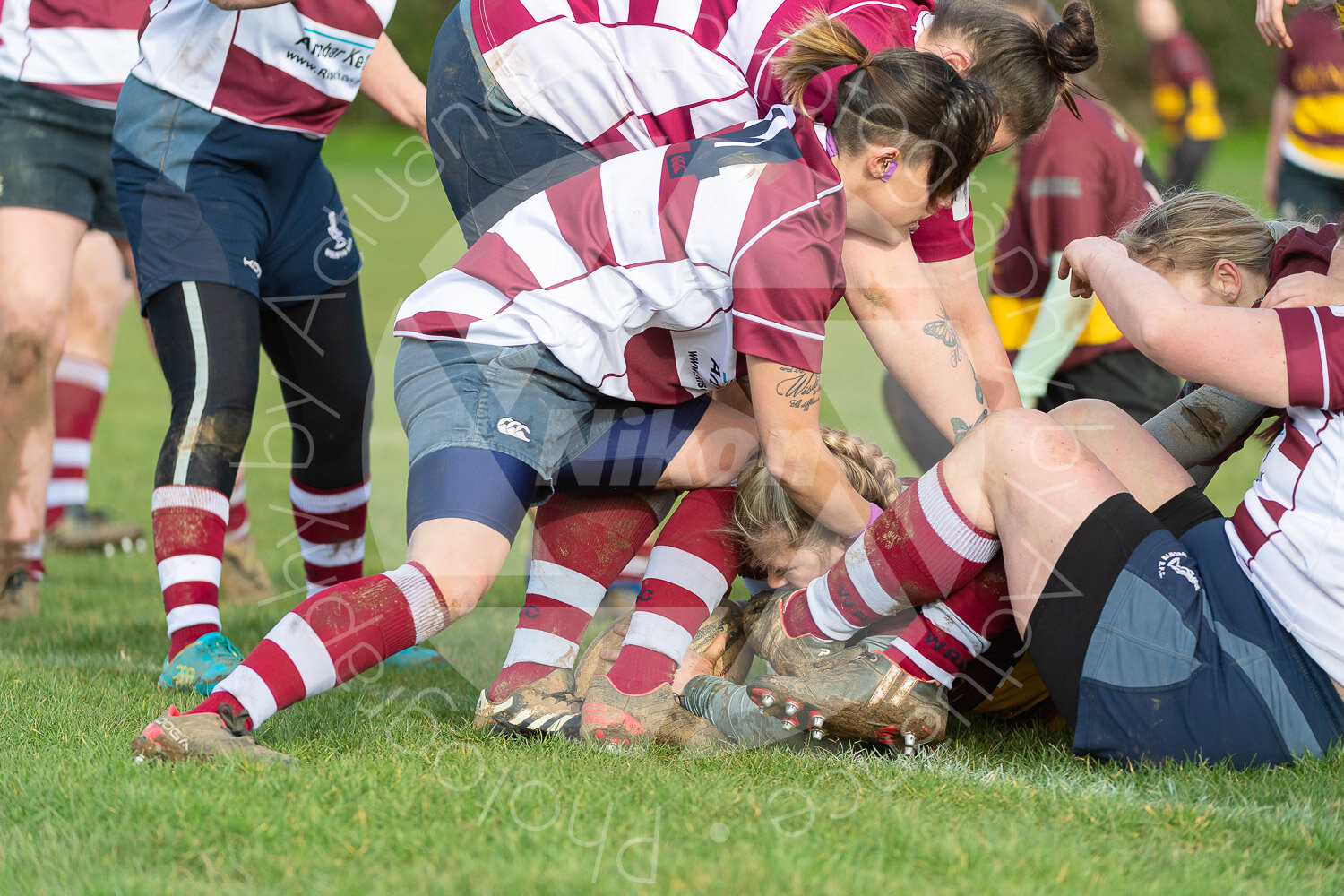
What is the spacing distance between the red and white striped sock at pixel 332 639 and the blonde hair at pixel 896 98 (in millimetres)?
1271

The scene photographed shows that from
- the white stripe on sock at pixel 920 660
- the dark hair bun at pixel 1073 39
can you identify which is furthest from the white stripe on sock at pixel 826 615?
the dark hair bun at pixel 1073 39

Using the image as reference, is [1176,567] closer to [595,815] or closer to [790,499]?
[790,499]

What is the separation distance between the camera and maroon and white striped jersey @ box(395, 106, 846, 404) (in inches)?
97.2

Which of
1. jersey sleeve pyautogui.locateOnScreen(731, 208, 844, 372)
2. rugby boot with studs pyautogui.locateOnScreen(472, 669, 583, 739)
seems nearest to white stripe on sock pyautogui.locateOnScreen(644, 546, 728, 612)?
rugby boot with studs pyautogui.locateOnScreen(472, 669, 583, 739)

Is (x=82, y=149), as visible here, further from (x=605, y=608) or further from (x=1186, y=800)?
(x=1186, y=800)

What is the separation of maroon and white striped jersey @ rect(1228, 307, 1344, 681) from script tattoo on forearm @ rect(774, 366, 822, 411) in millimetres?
857

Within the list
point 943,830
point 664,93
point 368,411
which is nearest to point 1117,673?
point 943,830

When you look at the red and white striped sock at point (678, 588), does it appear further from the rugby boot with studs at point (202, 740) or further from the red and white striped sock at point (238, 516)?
the red and white striped sock at point (238, 516)

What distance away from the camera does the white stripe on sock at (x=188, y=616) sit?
3.09 metres

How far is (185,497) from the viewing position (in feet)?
10.2

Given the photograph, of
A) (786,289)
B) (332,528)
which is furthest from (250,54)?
(786,289)

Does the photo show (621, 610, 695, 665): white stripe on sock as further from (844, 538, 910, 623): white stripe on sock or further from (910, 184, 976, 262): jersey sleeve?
(910, 184, 976, 262): jersey sleeve

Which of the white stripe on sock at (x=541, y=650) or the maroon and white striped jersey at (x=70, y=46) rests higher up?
the maroon and white striped jersey at (x=70, y=46)

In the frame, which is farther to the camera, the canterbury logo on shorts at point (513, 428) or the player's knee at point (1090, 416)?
the player's knee at point (1090, 416)
